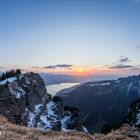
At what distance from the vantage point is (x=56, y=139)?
17875mm

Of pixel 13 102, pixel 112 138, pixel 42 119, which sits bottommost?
pixel 42 119

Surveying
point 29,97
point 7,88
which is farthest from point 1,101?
point 29,97

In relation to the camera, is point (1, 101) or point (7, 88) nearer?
point (1, 101)

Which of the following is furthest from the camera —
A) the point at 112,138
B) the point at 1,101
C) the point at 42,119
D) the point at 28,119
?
the point at 42,119

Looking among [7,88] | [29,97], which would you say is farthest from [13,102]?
[29,97]

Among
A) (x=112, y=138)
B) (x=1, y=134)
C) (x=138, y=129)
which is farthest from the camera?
(x=138, y=129)

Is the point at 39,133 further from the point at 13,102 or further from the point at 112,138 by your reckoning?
the point at 13,102

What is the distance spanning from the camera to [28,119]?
590ft

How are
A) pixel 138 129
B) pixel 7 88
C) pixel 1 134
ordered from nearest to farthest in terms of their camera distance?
pixel 1 134
pixel 138 129
pixel 7 88

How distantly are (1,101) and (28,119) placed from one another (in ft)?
106

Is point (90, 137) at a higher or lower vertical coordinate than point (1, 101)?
higher

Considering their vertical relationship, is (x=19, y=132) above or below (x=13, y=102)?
above

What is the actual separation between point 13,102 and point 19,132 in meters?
151

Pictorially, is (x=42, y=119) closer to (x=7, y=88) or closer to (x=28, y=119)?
(x=28, y=119)
